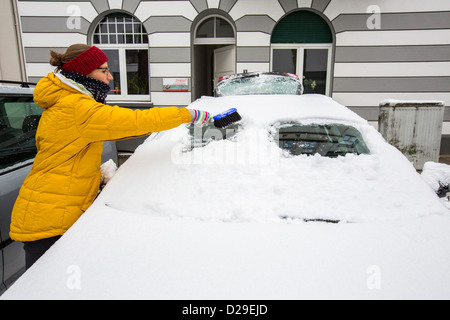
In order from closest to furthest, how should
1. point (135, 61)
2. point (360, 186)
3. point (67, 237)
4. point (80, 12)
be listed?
point (67, 237)
point (360, 186)
point (80, 12)
point (135, 61)

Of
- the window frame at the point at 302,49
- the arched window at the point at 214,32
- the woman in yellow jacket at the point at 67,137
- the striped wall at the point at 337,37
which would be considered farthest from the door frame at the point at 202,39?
the woman in yellow jacket at the point at 67,137

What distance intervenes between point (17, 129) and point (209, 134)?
4.96 feet

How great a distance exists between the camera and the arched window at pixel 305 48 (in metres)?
7.10

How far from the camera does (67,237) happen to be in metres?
1.16

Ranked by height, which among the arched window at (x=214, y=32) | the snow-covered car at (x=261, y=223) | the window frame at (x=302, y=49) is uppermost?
the arched window at (x=214, y=32)

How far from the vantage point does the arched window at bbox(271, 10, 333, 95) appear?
7.10m

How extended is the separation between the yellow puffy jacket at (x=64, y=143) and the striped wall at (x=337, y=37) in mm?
5989

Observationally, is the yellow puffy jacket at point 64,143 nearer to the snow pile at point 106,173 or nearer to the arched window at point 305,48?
the snow pile at point 106,173

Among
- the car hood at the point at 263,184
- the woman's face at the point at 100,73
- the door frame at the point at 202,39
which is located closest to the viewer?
the car hood at the point at 263,184

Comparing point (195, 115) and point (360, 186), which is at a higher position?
point (195, 115)

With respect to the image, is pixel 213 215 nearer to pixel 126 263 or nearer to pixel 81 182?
pixel 126 263

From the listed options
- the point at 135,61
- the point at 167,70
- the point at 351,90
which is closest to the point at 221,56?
the point at 167,70

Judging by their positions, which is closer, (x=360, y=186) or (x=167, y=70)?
(x=360, y=186)

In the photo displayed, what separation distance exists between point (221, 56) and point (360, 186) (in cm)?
699
